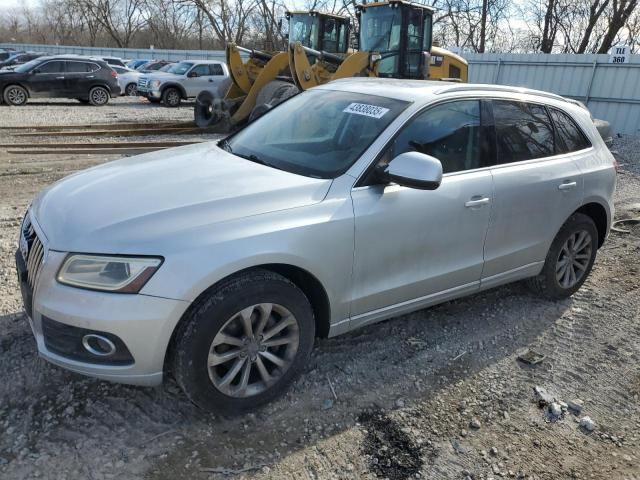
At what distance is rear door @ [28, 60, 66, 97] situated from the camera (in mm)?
17891

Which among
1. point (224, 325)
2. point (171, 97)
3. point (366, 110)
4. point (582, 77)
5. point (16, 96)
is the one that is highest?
point (366, 110)

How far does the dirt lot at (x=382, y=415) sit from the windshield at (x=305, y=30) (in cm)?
1175

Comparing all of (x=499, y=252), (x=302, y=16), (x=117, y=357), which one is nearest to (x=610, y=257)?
(x=499, y=252)

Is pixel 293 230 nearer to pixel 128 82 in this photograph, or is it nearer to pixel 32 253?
pixel 32 253

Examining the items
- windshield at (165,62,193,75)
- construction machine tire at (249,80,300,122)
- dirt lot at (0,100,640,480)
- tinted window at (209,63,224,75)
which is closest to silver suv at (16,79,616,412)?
dirt lot at (0,100,640,480)

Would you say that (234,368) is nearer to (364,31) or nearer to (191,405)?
(191,405)

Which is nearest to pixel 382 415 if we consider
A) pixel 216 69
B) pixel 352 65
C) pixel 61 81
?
pixel 352 65

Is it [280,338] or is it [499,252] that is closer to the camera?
[280,338]

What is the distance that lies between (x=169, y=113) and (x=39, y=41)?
219 ft

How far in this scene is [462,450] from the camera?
2.81m

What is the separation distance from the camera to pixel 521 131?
13.1 ft

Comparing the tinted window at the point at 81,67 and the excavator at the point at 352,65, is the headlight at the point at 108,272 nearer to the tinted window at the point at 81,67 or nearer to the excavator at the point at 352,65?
the excavator at the point at 352,65

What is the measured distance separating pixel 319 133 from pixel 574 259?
250cm

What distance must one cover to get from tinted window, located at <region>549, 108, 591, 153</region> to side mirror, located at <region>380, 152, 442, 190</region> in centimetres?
175
